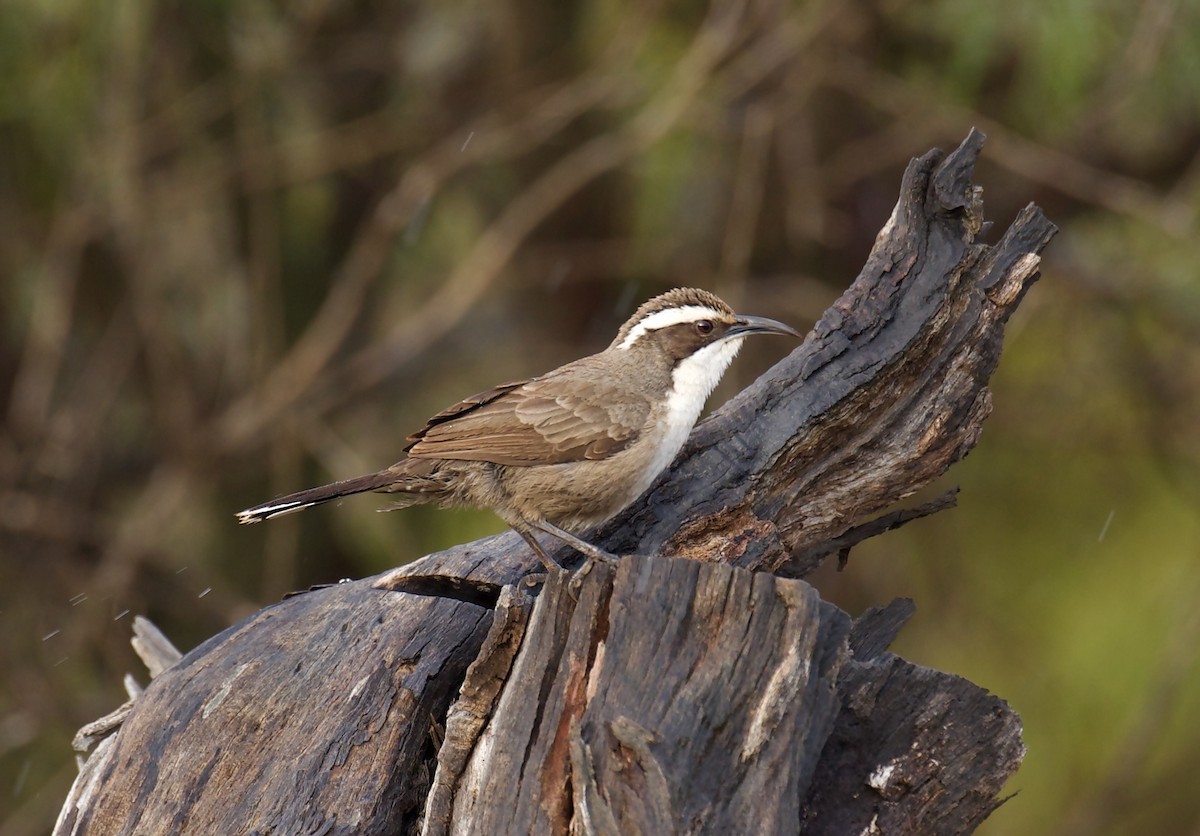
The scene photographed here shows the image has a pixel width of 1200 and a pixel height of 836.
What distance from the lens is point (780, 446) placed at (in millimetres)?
4629

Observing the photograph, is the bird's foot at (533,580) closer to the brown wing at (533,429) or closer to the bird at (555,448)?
the bird at (555,448)

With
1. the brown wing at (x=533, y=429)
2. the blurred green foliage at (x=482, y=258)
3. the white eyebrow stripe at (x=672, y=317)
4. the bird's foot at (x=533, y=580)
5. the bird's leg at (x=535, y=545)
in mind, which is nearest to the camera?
the bird's foot at (x=533, y=580)

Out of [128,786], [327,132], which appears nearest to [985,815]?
[128,786]

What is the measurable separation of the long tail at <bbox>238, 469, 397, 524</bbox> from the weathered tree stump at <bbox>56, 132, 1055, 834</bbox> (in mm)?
365

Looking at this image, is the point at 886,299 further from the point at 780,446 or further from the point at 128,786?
the point at 128,786

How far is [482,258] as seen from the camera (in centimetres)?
916

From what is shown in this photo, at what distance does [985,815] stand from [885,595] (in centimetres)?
660

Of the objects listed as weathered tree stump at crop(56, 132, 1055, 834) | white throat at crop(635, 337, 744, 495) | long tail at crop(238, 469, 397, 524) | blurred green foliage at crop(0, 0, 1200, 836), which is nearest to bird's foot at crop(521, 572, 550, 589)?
weathered tree stump at crop(56, 132, 1055, 834)

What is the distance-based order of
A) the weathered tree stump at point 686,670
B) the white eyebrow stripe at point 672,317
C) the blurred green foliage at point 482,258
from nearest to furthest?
the weathered tree stump at point 686,670 → the white eyebrow stripe at point 672,317 → the blurred green foliage at point 482,258

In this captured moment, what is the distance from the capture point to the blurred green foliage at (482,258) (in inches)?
342

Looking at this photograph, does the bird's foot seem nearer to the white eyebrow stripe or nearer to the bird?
the bird

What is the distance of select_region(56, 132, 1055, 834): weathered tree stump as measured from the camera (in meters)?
3.40

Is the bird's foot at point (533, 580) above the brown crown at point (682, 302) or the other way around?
the other way around

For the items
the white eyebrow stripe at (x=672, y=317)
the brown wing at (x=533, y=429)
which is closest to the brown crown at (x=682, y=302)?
the white eyebrow stripe at (x=672, y=317)
